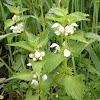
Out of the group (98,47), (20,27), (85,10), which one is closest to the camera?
(98,47)

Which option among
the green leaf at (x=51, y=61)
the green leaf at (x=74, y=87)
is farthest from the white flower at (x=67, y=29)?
the green leaf at (x=74, y=87)

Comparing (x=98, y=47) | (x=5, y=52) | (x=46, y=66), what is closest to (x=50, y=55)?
(x=46, y=66)

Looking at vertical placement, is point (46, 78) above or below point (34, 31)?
below

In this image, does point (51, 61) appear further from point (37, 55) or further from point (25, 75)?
point (25, 75)

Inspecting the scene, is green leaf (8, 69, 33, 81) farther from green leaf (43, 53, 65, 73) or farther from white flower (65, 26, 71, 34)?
white flower (65, 26, 71, 34)

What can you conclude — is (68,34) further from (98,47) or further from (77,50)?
(98,47)

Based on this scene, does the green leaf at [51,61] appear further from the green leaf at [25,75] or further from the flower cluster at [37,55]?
the green leaf at [25,75]
